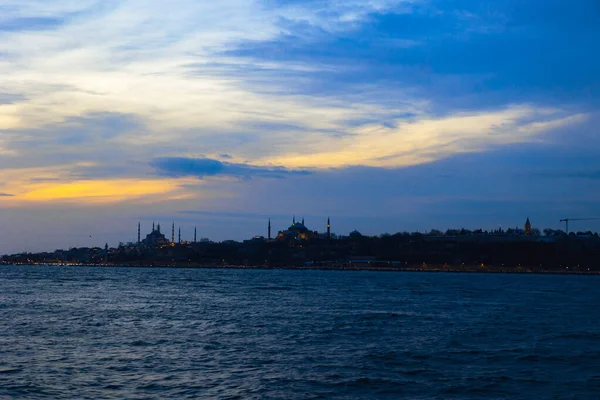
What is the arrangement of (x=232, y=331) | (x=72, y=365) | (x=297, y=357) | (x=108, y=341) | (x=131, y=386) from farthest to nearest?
1. (x=232, y=331)
2. (x=108, y=341)
3. (x=297, y=357)
4. (x=72, y=365)
5. (x=131, y=386)

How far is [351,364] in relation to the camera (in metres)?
28.8

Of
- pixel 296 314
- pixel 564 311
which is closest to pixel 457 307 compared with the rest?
pixel 564 311

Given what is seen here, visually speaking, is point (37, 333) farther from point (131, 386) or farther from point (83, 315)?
point (131, 386)

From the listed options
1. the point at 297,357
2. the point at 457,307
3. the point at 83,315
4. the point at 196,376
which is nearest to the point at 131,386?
the point at 196,376

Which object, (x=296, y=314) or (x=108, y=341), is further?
(x=296, y=314)

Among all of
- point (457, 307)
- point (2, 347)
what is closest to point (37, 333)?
point (2, 347)

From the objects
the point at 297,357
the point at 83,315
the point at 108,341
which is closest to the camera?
the point at 297,357

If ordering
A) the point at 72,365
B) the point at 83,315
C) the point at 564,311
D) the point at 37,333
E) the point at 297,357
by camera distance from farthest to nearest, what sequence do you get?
the point at 564,311 → the point at 83,315 → the point at 37,333 → the point at 297,357 → the point at 72,365

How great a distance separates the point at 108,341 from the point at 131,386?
12149 millimetres

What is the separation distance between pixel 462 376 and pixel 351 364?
495 cm

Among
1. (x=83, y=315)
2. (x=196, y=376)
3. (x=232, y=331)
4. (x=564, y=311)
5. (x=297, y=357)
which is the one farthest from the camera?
(x=564, y=311)

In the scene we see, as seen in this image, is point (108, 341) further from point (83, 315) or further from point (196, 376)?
point (83, 315)

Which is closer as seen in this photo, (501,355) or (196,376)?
(196,376)

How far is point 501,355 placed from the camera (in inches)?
1258
